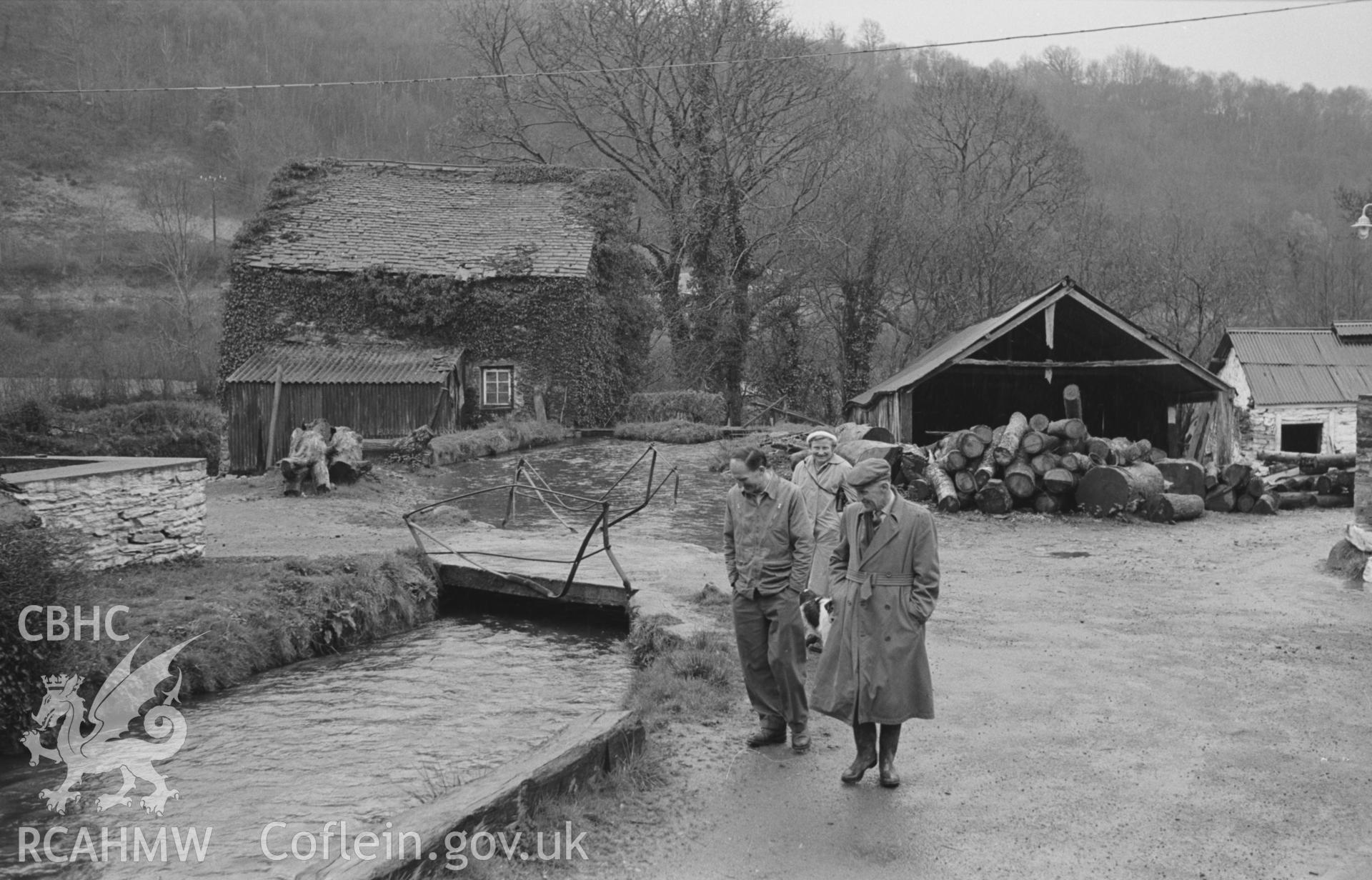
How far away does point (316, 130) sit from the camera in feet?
225

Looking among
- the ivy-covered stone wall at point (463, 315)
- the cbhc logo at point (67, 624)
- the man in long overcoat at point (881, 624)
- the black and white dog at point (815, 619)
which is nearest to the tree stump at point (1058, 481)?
the black and white dog at point (815, 619)

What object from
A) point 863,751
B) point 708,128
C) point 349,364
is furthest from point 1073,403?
point 708,128

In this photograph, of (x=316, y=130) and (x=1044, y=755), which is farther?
(x=316, y=130)

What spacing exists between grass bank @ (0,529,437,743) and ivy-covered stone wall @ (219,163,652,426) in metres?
18.3

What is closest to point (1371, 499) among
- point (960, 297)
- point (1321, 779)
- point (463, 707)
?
point (1321, 779)

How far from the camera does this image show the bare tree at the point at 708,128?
120 ft

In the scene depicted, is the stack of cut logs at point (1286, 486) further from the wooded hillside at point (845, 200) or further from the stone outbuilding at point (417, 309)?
the stone outbuilding at point (417, 309)

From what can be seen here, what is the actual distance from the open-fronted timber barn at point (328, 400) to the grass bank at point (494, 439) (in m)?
1.92

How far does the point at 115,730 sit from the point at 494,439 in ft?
54.3

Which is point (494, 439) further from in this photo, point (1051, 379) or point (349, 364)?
point (1051, 379)

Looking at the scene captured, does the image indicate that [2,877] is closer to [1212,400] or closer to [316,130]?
[1212,400]

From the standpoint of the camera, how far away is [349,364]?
92.6 ft

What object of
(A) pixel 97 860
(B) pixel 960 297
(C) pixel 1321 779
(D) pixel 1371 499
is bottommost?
(A) pixel 97 860

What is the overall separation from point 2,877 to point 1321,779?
7330 mm
